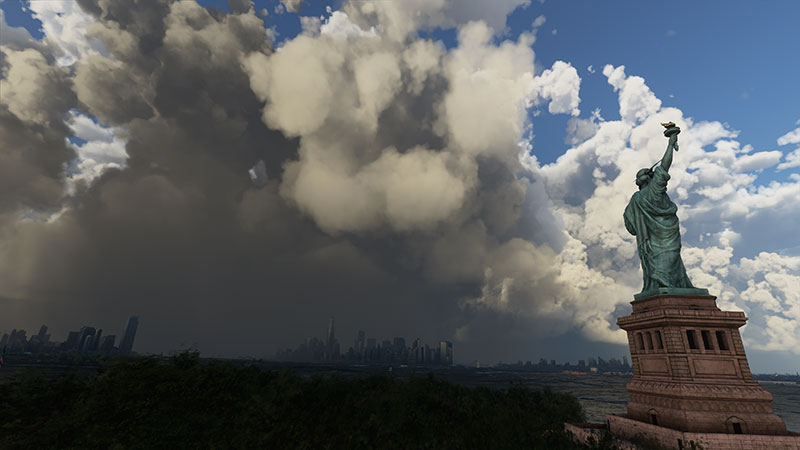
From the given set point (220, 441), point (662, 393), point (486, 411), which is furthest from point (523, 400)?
point (220, 441)

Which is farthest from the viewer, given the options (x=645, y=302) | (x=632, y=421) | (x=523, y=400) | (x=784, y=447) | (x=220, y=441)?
(x=523, y=400)

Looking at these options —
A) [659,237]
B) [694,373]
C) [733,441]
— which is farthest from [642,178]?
[733,441]

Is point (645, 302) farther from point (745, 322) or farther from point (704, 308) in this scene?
point (745, 322)

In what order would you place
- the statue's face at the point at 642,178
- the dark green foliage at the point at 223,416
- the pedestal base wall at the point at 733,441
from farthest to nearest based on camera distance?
the statue's face at the point at 642,178 < the dark green foliage at the point at 223,416 < the pedestal base wall at the point at 733,441

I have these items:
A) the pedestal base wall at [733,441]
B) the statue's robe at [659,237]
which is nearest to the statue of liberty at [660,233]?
the statue's robe at [659,237]

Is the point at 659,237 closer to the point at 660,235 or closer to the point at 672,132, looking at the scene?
the point at 660,235

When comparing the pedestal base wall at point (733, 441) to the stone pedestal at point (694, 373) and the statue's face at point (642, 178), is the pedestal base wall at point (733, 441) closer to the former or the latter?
the stone pedestal at point (694, 373)

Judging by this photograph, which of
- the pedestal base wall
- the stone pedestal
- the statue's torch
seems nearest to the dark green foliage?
the pedestal base wall
